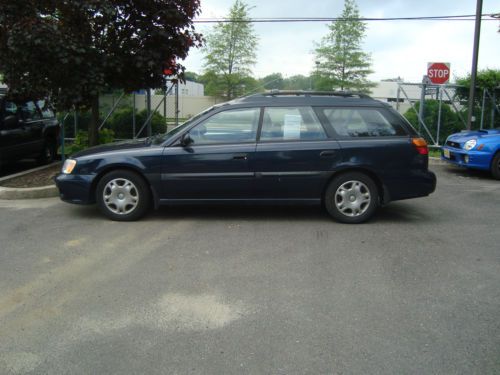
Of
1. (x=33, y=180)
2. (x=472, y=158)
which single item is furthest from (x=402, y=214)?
(x=33, y=180)

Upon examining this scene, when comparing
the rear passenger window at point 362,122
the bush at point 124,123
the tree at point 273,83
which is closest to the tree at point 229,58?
the tree at point 273,83

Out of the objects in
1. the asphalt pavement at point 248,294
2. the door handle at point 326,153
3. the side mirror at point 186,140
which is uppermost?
the side mirror at point 186,140

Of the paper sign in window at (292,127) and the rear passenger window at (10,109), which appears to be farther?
the rear passenger window at (10,109)

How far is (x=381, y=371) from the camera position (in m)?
2.99

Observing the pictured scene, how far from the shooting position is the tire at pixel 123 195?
643cm

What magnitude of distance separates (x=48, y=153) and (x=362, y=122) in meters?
7.87

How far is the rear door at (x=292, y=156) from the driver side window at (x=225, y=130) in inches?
5.9

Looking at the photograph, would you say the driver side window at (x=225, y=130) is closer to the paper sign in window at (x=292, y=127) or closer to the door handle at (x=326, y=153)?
the paper sign in window at (x=292, y=127)

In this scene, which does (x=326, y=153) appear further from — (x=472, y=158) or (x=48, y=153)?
(x=48, y=153)

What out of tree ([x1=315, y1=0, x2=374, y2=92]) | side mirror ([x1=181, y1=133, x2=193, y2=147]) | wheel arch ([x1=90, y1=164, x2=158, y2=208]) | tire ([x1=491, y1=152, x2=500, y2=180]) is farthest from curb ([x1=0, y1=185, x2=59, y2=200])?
tree ([x1=315, y1=0, x2=374, y2=92])

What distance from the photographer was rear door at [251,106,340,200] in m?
6.33

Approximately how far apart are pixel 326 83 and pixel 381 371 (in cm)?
2966

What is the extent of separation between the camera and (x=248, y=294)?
415 centimetres

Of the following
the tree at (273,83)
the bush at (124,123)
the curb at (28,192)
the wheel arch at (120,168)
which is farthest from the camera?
the tree at (273,83)
